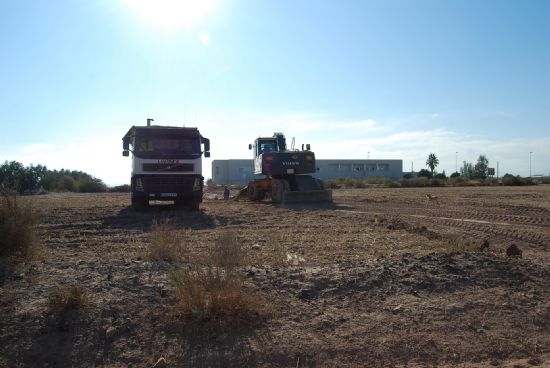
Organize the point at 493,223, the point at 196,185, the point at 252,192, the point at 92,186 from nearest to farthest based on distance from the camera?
the point at 493,223 → the point at 196,185 → the point at 252,192 → the point at 92,186

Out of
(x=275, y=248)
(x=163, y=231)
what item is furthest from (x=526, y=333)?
(x=163, y=231)

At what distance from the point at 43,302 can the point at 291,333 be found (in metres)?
2.95

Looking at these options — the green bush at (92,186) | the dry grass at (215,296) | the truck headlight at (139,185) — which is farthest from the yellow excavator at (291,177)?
the green bush at (92,186)

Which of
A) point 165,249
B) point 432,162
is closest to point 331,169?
point 432,162

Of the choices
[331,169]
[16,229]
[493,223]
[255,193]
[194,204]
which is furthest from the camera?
[331,169]

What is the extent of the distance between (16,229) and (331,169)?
94865mm

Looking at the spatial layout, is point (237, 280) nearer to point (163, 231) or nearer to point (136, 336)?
point (136, 336)

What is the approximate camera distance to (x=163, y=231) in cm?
971

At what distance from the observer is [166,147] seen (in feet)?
66.6

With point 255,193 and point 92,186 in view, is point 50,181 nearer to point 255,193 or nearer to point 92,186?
point 92,186

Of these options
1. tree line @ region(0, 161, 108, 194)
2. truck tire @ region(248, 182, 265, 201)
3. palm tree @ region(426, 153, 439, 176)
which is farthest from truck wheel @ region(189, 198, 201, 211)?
palm tree @ region(426, 153, 439, 176)

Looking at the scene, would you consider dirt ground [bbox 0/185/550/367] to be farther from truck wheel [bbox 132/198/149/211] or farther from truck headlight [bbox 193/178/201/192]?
truck wheel [bbox 132/198/149/211]

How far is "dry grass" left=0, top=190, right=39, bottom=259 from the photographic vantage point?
817 cm

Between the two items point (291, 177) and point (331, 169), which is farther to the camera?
point (331, 169)
